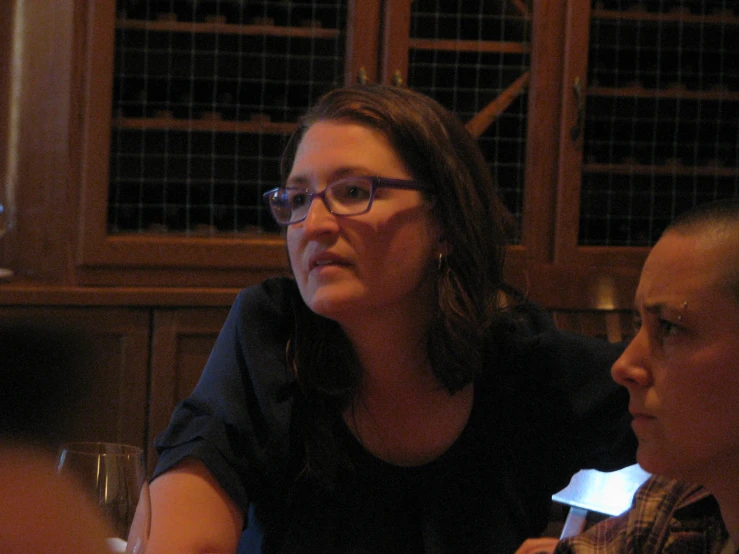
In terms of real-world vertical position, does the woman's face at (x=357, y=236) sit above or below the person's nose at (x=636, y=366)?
above

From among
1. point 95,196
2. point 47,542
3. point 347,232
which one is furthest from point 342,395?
point 95,196

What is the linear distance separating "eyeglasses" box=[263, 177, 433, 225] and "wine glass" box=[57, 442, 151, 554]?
582 mm

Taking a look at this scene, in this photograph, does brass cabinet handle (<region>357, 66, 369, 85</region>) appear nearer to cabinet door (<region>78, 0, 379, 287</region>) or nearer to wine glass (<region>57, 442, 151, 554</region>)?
cabinet door (<region>78, 0, 379, 287</region>)

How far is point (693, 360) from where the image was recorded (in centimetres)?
83

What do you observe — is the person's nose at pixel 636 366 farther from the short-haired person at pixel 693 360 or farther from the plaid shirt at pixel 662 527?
the plaid shirt at pixel 662 527

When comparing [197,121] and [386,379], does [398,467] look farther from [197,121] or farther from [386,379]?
[197,121]

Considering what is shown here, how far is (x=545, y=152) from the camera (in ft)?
7.70

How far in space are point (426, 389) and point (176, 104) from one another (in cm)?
129

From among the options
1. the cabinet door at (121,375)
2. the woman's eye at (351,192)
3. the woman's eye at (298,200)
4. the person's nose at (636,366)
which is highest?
the woman's eye at (351,192)

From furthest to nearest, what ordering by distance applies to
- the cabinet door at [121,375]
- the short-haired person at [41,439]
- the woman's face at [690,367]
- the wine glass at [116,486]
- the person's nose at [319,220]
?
the cabinet door at [121,375] < the person's nose at [319,220] < the woman's face at [690,367] < the wine glass at [116,486] < the short-haired person at [41,439]

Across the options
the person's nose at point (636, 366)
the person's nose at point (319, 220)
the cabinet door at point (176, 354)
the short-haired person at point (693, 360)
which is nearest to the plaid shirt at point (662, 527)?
the short-haired person at point (693, 360)

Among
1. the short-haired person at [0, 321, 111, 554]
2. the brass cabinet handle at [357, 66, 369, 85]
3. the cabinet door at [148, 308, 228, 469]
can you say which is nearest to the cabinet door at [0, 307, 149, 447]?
the cabinet door at [148, 308, 228, 469]

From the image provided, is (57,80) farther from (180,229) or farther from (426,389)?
(426,389)

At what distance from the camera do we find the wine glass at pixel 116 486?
61 cm
